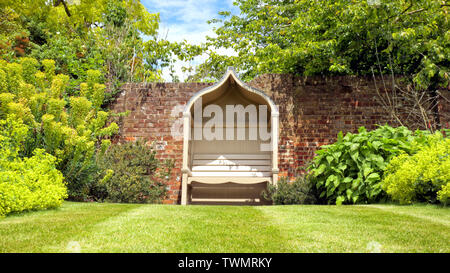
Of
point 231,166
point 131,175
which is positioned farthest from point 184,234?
point 231,166

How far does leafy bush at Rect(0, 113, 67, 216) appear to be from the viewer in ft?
17.6

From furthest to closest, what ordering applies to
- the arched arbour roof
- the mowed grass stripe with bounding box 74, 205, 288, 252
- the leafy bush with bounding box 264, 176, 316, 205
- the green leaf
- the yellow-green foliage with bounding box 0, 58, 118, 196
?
1. the arched arbour roof
2. the leafy bush with bounding box 264, 176, 316, 205
3. the green leaf
4. the yellow-green foliage with bounding box 0, 58, 118, 196
5. the mowed grass stripe with bounding box 74, 205, 288, 252

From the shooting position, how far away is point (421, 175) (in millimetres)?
6121

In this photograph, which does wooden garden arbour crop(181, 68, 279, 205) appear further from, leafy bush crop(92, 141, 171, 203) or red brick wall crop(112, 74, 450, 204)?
leafy bush crop(92, 141, 171, 203)

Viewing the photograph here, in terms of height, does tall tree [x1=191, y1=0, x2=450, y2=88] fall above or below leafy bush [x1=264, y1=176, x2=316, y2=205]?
above

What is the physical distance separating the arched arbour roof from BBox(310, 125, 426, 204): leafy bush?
198cm

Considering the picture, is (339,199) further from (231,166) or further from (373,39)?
(373,39)

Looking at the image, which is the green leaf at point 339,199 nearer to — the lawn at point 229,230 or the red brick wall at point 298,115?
the lawn at point 229,230

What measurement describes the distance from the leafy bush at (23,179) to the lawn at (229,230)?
0.18 meters

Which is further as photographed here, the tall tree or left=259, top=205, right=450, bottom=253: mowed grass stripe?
the tall tree

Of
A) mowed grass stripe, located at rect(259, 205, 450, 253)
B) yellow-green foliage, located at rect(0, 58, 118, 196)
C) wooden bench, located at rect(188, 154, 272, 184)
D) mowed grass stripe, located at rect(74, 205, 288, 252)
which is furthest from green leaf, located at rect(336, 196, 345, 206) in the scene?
yellow-green foliage, located at rect(0, 58, 118, 196)

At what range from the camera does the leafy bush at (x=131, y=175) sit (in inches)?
328

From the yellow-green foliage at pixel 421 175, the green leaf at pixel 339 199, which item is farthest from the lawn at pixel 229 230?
the green leaf at pixel 339 199

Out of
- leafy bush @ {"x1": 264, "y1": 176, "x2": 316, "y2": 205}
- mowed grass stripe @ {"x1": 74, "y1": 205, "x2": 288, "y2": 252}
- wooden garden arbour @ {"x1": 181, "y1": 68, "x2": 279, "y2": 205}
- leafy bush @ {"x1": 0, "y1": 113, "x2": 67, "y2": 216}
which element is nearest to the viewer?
mowed grass stripe @ {"x1": 74, "y1": 205, "x2": 288, "y2": 252}
